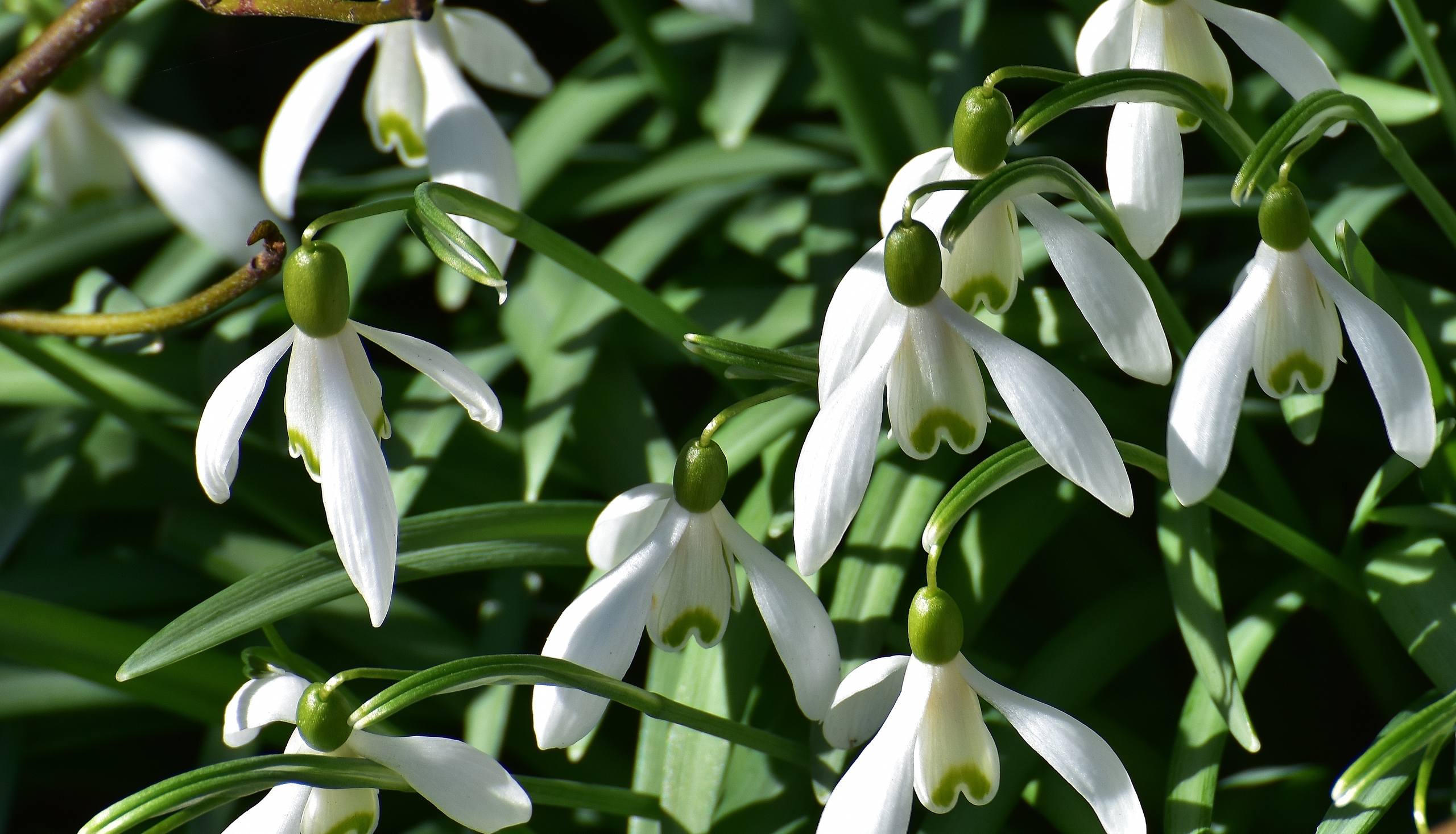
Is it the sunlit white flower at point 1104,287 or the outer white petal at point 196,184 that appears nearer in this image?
the sunlit white flower at point 1104,287

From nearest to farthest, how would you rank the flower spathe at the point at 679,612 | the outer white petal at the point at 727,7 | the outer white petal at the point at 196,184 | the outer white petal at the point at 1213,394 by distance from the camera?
1. the outer white petal at the point at 1213,394
2. the flower spathe at the point at 679,612
3. the outer white petal at the point at 727,7
4. the outer white petal at the point at 196,184

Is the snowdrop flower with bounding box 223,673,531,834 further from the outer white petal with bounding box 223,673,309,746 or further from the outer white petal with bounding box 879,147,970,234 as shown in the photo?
the outer white petal with bounding box 879,147,970,234

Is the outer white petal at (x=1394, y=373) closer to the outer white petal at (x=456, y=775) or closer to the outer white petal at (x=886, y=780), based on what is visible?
the outer white petal at (x=886, y=780)

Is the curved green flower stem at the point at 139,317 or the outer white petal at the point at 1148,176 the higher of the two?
the outer white petal at the point at 1148,176

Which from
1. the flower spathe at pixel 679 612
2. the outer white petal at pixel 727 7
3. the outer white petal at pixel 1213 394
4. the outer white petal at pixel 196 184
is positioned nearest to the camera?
the outer white petal at pixel 1213 394

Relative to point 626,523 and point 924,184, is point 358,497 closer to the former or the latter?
point 626,523

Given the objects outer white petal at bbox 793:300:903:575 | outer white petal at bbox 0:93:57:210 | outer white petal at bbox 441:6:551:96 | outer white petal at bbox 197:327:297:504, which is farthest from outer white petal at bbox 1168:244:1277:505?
outer white petal at bbox 0:93:57:210

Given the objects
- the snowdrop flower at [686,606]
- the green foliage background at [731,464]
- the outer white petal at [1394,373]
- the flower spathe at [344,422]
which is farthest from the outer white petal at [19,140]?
the outer white petal at [1394,373]
